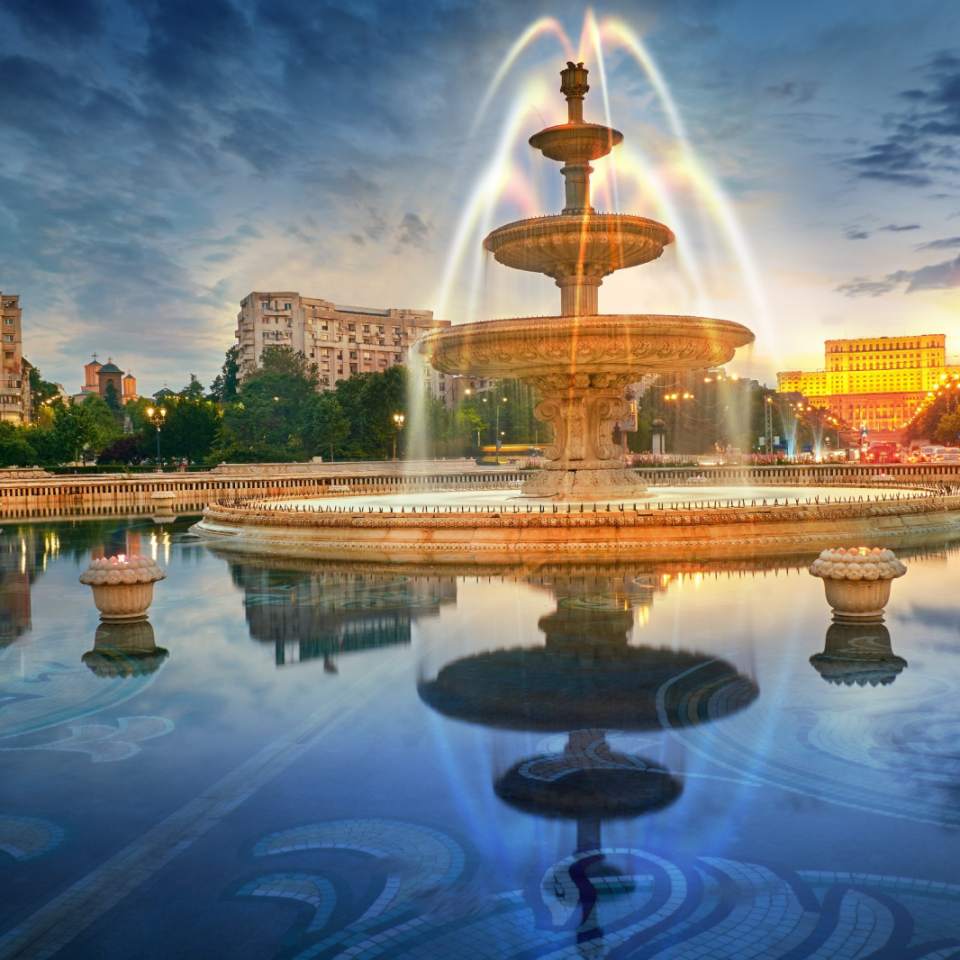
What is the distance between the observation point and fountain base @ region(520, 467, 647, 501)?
2397cm

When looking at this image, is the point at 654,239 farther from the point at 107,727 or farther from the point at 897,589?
the point at 107,727

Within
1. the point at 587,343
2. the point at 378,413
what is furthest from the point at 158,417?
the point at 587,343

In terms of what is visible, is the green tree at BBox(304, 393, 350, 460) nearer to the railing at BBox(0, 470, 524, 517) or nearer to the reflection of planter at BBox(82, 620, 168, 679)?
the railing at BBox(0, 470, 524, 517)

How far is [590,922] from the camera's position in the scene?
4.59 meters

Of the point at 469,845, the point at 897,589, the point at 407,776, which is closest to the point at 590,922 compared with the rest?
the point at 469,845

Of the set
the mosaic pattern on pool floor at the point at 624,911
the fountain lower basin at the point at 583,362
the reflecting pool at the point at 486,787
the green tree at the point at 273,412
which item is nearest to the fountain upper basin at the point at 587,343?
the fountain lower basin at the point at 583,362

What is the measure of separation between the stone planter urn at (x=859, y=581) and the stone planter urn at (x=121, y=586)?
7477 mm

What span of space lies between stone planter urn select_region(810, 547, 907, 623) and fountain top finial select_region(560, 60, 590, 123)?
57.9 feet

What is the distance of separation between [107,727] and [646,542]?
11.6 metres

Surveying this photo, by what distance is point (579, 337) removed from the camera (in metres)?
21.5

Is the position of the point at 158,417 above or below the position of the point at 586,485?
above

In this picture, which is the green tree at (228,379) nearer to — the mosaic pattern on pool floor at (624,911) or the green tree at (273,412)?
the green tree at (273,412)

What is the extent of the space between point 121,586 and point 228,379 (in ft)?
389

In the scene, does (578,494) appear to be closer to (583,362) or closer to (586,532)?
(583,362)
